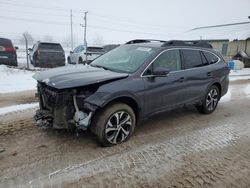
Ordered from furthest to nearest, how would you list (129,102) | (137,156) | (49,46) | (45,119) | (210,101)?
(49,46)
(210,101)
(129,102)
(45,119)
(137,156)

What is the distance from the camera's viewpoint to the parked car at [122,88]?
3668 millimetres

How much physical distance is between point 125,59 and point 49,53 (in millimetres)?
9882

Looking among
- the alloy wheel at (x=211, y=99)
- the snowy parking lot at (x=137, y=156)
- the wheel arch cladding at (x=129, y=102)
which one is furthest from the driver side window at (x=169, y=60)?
the alloy wheel at (x=211, y=99)

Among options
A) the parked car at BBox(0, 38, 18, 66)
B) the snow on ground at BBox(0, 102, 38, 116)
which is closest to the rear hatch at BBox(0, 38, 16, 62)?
the parked car at BBox(0, 38, 18, 66)

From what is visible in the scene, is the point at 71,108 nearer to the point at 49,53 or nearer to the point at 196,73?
the point at 196,73

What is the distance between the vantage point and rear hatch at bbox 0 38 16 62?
11906 mm

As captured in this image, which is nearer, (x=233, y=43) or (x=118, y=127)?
(x=118, y=127)

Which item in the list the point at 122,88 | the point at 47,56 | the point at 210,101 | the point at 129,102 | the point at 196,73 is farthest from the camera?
the point at 47,56

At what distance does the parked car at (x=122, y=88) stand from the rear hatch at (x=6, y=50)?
8.87m

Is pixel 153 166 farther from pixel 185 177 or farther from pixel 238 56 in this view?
pixel 238 56

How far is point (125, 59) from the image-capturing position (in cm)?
469

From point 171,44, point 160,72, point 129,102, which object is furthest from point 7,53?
point 160,72

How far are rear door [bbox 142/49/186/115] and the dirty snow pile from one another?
5.58m

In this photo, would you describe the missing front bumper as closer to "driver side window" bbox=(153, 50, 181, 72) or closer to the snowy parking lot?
the snowy parking lot
